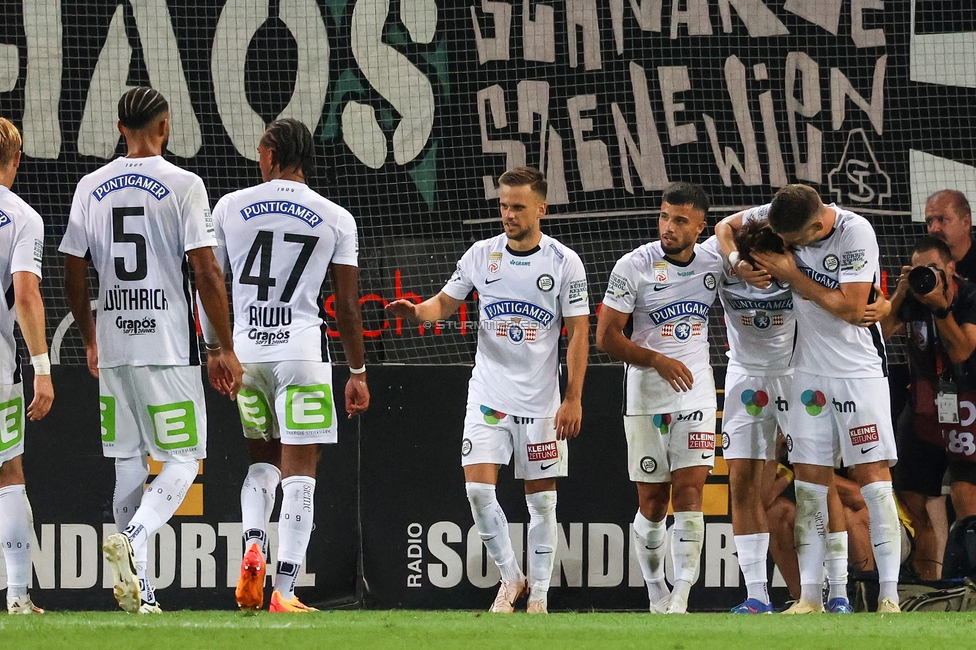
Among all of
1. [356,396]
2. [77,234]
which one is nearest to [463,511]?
[356,396]

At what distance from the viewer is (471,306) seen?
8211mm

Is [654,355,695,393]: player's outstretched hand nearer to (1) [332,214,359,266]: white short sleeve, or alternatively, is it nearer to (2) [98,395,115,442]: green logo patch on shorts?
(1) [332,214,359,266]: white short sleeve

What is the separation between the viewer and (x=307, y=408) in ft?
17.9

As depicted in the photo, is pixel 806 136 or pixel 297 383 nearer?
pixel 297 383

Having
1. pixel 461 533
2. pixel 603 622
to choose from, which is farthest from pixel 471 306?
pixel 603 622

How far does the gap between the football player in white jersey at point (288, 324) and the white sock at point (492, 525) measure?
966 millimetres

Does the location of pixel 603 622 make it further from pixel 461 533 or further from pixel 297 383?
pixel 461 533

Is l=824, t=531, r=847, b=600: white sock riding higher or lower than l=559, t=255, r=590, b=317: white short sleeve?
lower

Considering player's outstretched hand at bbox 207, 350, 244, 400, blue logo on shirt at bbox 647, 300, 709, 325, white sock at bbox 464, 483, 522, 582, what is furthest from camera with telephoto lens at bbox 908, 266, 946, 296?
player's outstretched hand at bbox 207, 350, 244, 400

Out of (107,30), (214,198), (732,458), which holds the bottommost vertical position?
(732,458)

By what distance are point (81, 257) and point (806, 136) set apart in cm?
491

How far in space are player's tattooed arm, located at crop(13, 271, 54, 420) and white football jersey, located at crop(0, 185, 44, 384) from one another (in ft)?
0.21

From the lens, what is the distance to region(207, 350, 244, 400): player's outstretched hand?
206 inches

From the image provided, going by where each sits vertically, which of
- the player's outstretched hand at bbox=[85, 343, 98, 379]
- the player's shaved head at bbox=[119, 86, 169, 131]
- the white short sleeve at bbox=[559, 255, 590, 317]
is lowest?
the player's outstretched hand at bbox=[85, 343, 98, 379]
